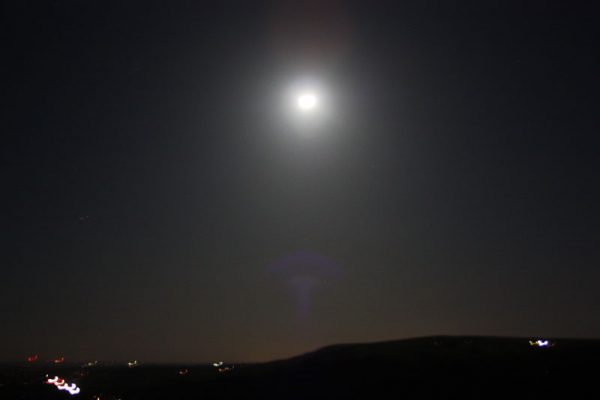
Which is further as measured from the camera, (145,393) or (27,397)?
(27,397)

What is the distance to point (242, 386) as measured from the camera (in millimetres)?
78812

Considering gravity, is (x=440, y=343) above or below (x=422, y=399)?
above

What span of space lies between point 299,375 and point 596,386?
43.0 meters

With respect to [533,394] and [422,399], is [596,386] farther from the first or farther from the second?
[422,399]

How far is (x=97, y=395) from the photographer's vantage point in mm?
91938

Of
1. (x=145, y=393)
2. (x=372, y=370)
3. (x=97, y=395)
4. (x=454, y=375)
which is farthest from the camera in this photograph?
(x=97, y=395)

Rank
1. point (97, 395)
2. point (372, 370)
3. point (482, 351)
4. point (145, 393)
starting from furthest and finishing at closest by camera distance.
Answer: point (97, 395)
point (145, 393)
point (482, 351)
point (372, 370)

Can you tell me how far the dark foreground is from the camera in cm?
5788

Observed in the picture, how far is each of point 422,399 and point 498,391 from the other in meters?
9.13

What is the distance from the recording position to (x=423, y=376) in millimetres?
66125

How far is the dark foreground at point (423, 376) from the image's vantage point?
57.9 metres

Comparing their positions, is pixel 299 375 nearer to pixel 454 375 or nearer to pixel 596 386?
pixel 454 375

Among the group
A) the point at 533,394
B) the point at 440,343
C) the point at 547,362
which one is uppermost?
the point at 440,343

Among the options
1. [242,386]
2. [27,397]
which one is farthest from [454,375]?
[27,397]
